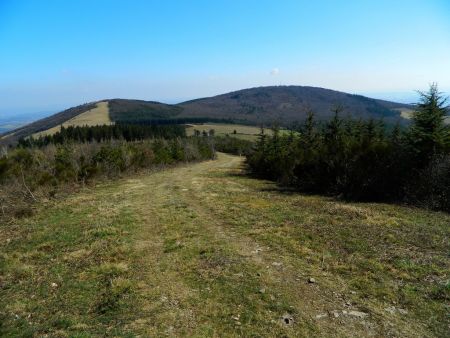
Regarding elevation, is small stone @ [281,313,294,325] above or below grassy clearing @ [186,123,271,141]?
above

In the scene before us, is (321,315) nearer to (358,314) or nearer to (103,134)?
(358,314)

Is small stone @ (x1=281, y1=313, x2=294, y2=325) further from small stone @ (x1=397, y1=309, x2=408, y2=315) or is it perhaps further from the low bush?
the low bush

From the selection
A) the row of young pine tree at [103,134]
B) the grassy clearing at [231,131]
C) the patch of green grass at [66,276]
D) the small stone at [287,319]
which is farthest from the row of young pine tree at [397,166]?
the grassy clearing at [231,131]

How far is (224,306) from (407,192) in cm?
1293

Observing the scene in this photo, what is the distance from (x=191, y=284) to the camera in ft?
26.6

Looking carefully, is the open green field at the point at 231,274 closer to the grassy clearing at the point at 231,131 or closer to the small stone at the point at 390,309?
the small stone at the point at 390,309

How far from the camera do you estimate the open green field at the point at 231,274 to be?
6.44 m

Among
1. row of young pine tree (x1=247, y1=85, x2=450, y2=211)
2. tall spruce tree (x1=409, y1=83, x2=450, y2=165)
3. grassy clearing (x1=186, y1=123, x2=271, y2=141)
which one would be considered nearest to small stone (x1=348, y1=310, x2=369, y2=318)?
row of young pine tree (x1=247, y1=85, x2=450, y2=211)

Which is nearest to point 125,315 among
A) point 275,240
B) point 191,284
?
point 191,284

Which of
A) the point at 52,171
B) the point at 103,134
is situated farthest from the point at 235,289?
the point at 103,134

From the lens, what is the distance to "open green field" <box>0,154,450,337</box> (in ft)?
21.1

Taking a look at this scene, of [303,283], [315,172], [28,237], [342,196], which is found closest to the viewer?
[303,283]

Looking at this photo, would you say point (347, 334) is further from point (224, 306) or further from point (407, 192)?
point (407, 192)

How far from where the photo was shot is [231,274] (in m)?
8.55
